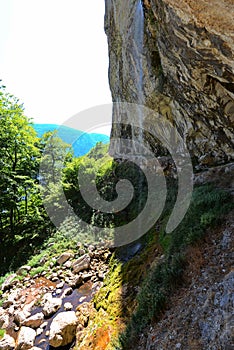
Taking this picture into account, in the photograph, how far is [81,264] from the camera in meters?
7.77

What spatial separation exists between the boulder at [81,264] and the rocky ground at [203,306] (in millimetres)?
4724

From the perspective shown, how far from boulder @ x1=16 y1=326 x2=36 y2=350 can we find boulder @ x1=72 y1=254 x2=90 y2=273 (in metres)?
2.41

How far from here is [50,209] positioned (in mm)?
13266

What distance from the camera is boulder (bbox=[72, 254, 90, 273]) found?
7.67 m

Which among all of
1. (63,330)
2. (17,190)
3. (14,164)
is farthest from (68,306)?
(14,164)

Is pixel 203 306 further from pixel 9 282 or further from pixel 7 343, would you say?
pixel 9 282

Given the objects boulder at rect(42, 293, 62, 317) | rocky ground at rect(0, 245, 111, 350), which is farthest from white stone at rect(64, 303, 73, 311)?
boulder at rect(42, 293, 62, 317)

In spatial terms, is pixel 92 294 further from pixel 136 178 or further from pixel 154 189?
pixel 136 178

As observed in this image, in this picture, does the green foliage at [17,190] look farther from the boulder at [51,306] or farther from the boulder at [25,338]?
the boulder at [25,338]

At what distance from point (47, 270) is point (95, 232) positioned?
2387 millimetres

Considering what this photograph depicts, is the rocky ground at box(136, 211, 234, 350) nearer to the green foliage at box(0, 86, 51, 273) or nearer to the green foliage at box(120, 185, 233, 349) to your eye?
the green foliage at box(120, 185, 233, 349)

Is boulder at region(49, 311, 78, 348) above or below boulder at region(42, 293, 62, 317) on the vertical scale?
below

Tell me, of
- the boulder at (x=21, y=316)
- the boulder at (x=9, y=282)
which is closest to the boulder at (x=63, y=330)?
the boulder at (x=21, y=316)

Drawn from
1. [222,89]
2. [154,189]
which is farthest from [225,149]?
[154,189]
